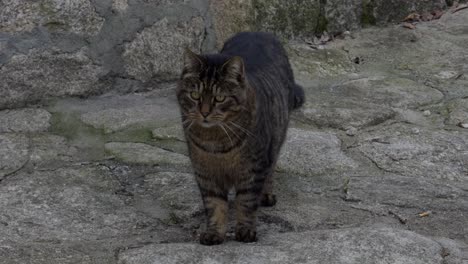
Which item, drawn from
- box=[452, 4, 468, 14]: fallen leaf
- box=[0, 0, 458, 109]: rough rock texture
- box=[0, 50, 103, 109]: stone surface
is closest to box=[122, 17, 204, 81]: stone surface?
box=[0, 0, 458, 109]: rough rock texture

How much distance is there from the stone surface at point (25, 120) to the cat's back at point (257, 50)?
106 centimetres

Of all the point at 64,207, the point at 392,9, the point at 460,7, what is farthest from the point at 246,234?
the point at 460,7

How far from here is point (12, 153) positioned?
3.74 metres

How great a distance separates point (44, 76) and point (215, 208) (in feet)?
5.09

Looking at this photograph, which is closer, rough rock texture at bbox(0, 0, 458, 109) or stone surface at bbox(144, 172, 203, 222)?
stone surface at bbox(144, 172, 203, 222)

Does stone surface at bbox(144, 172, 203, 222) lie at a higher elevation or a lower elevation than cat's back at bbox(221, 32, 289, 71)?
lower

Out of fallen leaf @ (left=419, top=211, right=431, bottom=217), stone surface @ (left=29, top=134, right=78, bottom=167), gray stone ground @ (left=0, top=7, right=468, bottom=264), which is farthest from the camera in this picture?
stone surface @ (left=29, top=134, right=78, bottom=167)

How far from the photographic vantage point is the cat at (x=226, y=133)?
2.94 m

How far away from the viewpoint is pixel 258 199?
314 centimetres

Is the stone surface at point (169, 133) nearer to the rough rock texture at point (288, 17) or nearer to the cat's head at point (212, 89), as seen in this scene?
the cat's head at point (212, 89)

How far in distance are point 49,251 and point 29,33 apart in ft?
5.26

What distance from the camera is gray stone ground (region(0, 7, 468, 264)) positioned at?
114 inches

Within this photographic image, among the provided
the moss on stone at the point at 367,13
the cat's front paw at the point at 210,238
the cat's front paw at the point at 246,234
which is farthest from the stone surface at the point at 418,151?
the moss on stone at the point at 367,13

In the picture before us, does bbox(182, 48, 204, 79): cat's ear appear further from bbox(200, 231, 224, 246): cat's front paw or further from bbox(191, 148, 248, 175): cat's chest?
bbox(200, 231, 224, 246): cat's front paw
